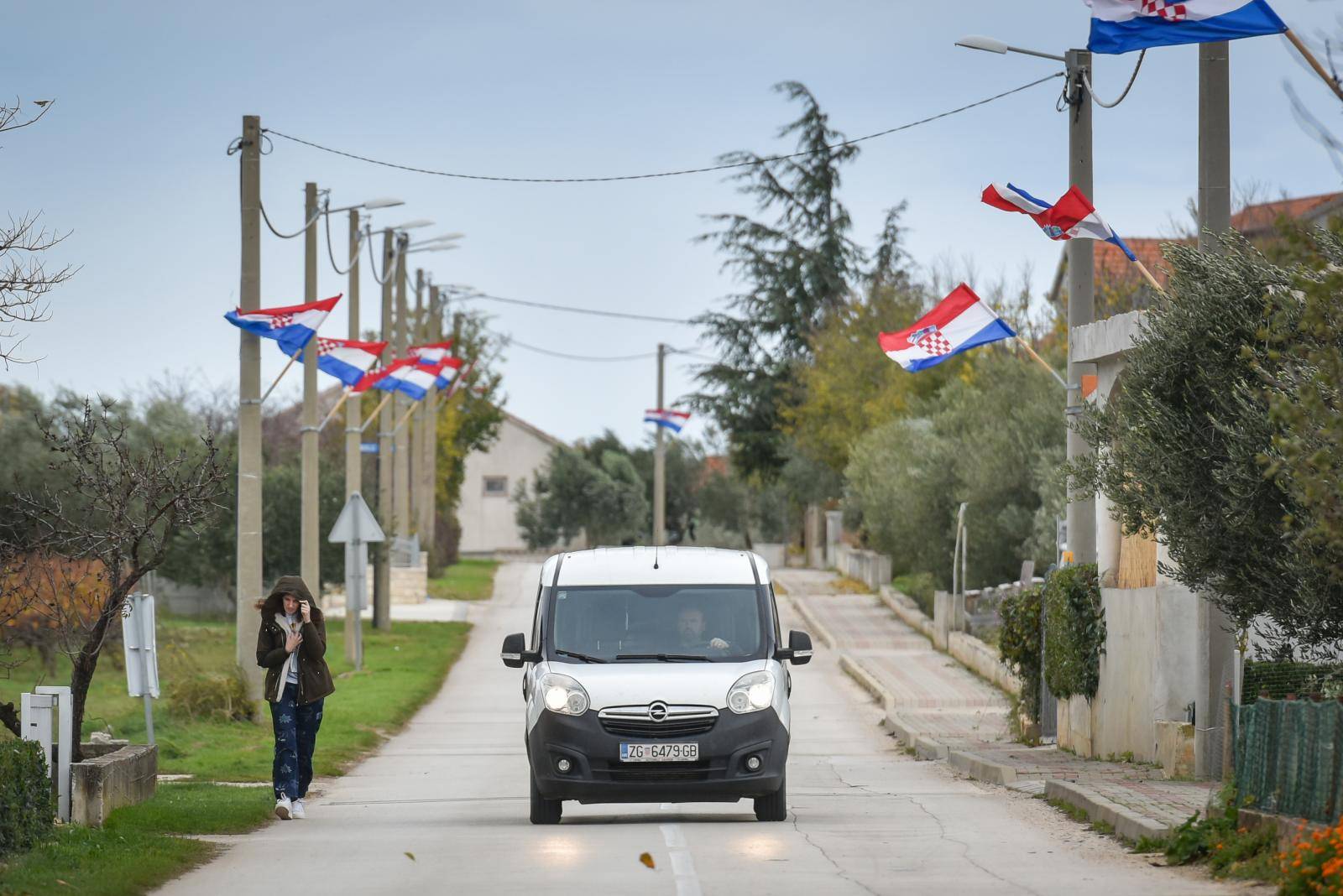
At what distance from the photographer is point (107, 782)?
13398 mm

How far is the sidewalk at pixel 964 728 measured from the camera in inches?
562

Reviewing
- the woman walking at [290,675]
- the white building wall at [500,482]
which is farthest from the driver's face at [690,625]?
the white building wall at [500,482]

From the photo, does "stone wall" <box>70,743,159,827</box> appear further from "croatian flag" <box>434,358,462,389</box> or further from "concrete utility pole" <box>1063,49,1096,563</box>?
"croatian flag" <box>434,358,462,389</box>

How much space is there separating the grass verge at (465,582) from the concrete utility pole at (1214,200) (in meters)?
40.5

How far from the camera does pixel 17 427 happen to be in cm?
4506

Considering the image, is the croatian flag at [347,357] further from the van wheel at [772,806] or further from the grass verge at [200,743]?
the van wheel at [772,806]

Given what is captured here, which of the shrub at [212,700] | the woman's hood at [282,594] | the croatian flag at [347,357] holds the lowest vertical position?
the shrub at [212,700]

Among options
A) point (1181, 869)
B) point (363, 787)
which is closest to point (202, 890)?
point (1181, 869)

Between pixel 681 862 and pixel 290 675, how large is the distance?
4620mm

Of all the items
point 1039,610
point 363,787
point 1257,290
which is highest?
point 1257,290

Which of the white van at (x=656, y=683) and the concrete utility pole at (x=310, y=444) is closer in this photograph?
the white van at (x=656, y=683)

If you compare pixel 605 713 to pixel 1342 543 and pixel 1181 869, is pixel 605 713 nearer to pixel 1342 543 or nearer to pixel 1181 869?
pixel 1181 869

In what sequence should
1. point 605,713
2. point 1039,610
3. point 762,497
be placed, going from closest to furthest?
point 605,713
point 1039,610
point 762,497

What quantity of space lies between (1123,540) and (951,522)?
21442mm
